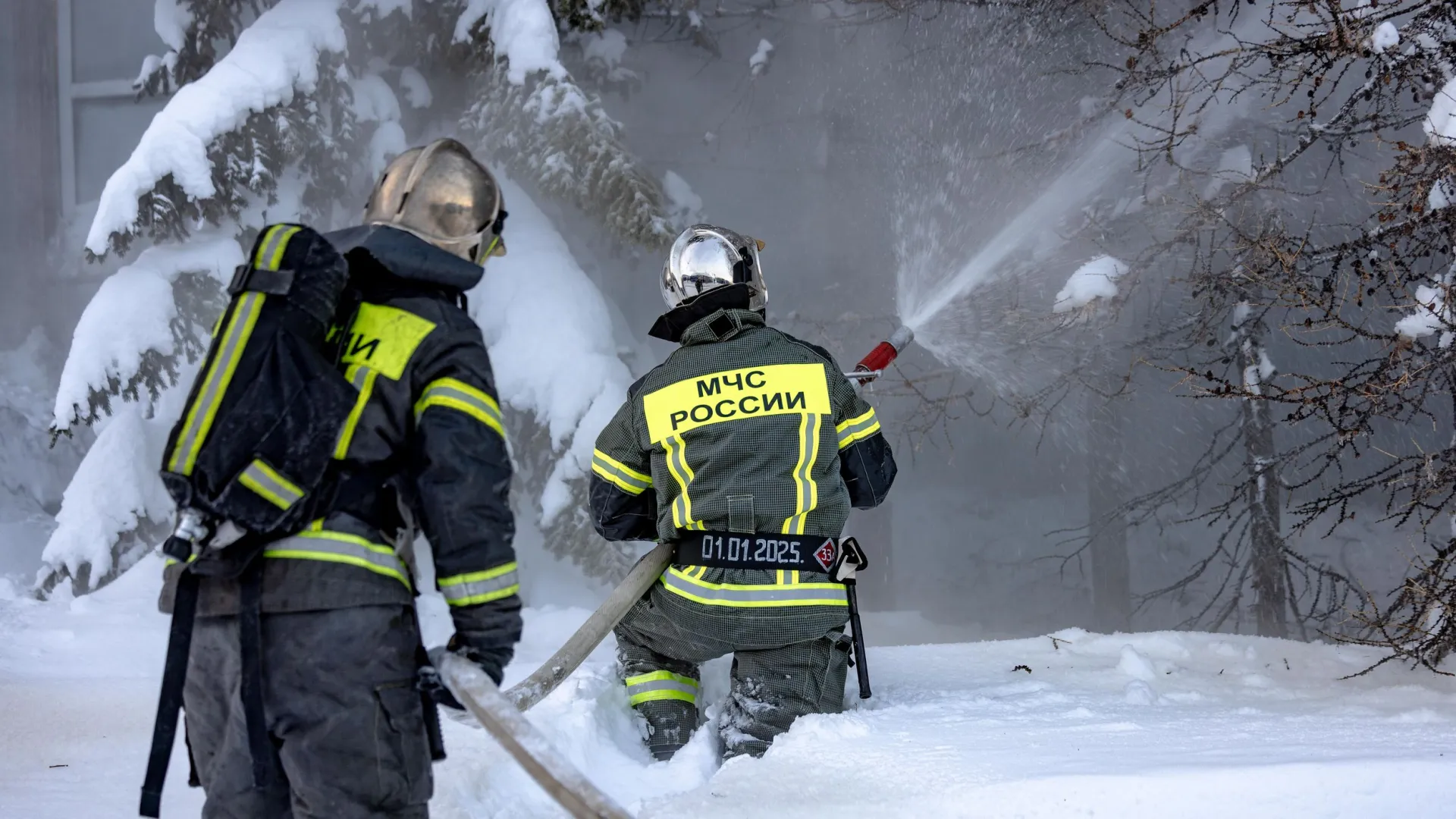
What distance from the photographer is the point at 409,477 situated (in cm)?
222

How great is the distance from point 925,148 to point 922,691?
6.48m

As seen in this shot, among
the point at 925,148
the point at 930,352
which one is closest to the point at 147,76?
the point at 925,148

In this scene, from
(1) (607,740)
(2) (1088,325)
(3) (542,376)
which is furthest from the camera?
(3) (542,376)

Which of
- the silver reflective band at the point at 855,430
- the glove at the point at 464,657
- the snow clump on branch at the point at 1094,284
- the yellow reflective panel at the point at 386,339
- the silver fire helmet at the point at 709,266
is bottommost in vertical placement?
the glove at the point at 464,657

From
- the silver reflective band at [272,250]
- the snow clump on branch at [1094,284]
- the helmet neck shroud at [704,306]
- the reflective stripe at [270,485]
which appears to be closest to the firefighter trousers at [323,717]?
the reflective stripe at [270,485]

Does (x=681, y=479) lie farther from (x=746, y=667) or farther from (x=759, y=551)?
(x=746, y=667)

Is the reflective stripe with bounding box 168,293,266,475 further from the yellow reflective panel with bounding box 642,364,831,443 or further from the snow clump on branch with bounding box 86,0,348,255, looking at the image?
the snow clump on branch with bounding box 86,0,348,255

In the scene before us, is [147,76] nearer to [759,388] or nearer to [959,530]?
[759,388]

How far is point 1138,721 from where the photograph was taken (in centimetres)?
332

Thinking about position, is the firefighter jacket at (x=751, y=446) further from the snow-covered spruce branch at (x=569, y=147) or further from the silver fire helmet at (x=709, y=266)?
the snow-covered spruce branch at (x=569, y=147)

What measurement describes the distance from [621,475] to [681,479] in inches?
12.3

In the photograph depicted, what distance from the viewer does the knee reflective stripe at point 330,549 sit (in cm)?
211

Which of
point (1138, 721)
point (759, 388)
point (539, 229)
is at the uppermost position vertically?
point (539, 229)

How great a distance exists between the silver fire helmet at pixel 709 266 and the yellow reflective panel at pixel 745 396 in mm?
389
